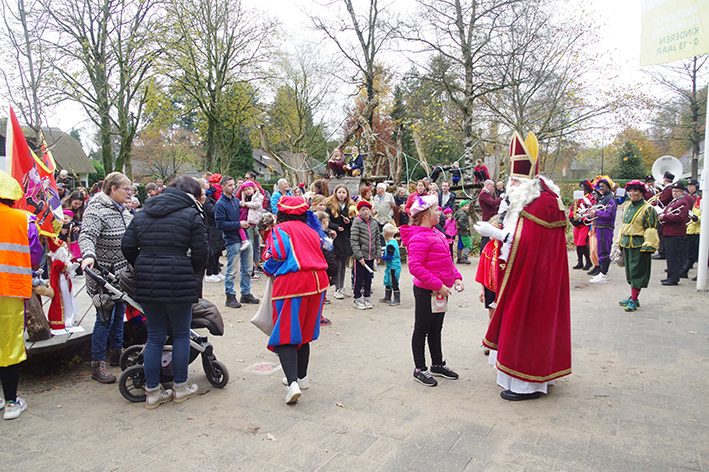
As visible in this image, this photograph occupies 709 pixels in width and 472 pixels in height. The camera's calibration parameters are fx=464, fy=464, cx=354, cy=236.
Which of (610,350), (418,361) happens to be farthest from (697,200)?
(418,361)

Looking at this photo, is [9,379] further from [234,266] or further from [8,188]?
[234,266]

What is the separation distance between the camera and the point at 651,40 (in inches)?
332

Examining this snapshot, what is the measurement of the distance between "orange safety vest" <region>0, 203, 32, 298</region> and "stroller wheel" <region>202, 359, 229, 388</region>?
157 centimetres

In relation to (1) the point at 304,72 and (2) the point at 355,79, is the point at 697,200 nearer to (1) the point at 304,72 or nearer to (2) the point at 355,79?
(2) the point at 355,79

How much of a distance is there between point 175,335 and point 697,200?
1139 cm

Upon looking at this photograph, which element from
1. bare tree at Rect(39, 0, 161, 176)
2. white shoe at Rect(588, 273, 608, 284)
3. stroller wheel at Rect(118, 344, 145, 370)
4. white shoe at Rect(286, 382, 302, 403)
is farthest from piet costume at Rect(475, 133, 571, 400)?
bare tree at Rect(39, 0, 161, 176)

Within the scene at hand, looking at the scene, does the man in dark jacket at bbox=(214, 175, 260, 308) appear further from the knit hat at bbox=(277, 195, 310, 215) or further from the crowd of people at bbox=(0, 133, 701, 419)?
the knit hat at bbox=(277, 195, 310, 215)

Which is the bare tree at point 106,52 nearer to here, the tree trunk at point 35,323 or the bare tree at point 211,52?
the bare tree at point 211,52

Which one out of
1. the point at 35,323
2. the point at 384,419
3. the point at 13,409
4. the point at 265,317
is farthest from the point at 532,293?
the point at 35,323

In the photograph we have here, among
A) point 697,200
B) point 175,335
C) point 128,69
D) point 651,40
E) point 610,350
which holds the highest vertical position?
point 128,69

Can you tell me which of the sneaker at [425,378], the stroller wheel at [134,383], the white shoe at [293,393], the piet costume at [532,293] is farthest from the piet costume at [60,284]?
the piet costume at [532,293]

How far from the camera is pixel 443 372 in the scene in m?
4.48

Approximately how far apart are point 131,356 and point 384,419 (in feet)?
8.39

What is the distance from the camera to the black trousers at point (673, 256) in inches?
359
